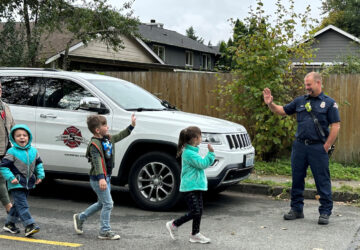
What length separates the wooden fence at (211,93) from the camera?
10633 millimetres

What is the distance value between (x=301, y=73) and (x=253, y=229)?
5.28 meters

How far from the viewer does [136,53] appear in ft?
96.7

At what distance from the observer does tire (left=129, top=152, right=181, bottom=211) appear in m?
6.81

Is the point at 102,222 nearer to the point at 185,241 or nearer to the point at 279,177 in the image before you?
the point at 185,241

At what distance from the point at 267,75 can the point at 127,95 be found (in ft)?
11.9

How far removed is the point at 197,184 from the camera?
538cm

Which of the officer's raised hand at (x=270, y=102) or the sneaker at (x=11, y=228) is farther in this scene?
the officer's raised hand at (x=270, y=102)

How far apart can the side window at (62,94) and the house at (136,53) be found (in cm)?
949

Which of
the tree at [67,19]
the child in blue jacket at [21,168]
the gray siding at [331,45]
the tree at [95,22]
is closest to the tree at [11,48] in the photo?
the tree at [67,19]

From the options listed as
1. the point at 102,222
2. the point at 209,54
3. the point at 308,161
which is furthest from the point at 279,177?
the point at 209,54

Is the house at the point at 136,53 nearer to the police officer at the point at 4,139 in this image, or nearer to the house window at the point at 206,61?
the house window at the point at 206,61

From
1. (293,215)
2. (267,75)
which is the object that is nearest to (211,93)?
(267,75)

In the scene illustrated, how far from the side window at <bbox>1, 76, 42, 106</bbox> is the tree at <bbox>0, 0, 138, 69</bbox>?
22.0 ft

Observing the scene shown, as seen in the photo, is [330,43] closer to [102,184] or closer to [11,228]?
[102,184]
